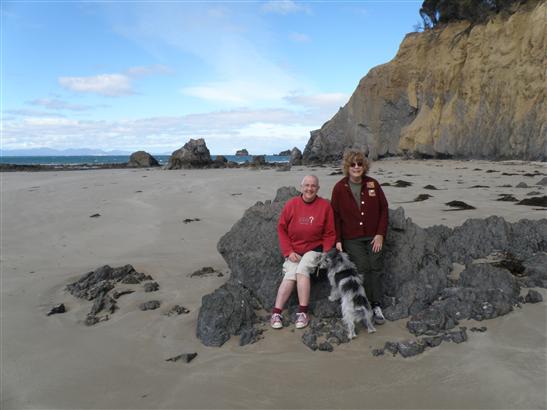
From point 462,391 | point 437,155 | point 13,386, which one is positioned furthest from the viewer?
point 437,155

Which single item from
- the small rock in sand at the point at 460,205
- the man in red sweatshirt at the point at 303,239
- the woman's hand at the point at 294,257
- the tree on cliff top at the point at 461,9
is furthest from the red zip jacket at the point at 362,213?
the tree on cliff top at the point at 461,9

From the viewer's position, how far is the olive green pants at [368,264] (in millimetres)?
4203

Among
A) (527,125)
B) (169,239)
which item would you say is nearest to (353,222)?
(169,239)

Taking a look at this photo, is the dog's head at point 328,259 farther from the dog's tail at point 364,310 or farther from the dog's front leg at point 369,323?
the dog's front leg at point 369,323

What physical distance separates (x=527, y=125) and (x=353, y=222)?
73.5 ft

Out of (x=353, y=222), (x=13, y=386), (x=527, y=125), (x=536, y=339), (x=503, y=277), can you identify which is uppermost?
(x=527, y=125)

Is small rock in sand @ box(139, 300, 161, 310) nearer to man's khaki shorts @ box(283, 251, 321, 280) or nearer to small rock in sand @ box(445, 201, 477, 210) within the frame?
man's khaki shorts @ box(283, 251, 321, 280)

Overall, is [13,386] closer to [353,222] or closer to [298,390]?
[298,390]

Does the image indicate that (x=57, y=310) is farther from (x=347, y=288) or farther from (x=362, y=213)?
(x=362, y=213)

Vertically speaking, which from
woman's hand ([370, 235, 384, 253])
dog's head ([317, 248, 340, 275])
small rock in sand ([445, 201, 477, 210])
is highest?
woman's hand ([370, 235, 384, 253])

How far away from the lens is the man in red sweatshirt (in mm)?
4188

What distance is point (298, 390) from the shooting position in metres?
3.09

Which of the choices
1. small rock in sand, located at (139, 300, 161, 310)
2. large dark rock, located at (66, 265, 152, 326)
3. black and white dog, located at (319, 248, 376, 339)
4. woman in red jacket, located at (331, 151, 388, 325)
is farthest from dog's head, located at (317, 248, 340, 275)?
large dark rock, located at (66, 265, 152, 326)

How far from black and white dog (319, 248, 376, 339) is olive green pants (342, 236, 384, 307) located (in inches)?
4.9
